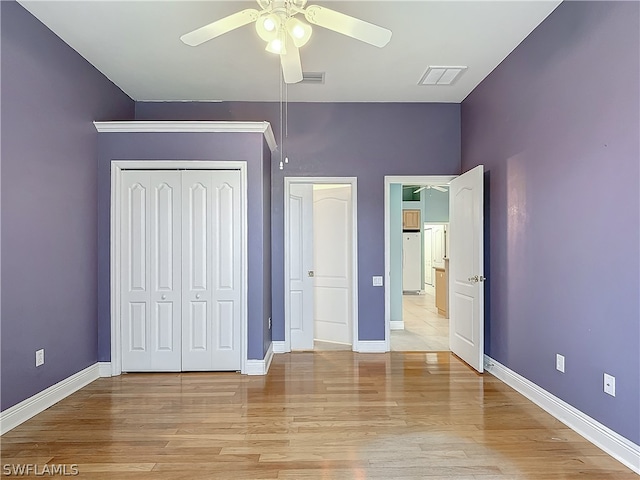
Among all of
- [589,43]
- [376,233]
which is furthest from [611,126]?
[376,233]

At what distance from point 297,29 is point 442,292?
20.9 ft

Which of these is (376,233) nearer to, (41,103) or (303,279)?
(303,279)

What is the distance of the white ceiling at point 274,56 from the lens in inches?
117

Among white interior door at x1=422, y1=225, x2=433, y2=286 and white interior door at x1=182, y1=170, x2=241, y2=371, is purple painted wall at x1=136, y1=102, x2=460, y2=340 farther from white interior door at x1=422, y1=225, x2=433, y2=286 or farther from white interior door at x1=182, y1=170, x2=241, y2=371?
white interior door at x1=422, y1=225, x2=433, y2=286

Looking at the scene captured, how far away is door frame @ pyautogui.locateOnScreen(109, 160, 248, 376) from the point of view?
13.1ft

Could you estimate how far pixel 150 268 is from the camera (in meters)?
4.00

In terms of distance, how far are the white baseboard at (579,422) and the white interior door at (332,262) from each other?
6.81 ft

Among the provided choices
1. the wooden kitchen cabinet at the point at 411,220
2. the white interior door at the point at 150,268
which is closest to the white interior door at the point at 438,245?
the wooden kitchen cabinet at the point at 411,220

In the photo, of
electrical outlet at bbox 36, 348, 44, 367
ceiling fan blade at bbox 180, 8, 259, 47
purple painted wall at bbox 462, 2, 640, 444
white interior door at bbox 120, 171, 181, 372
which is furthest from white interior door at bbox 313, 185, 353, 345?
electrical outlet at bbox 36, 348, 44, 367

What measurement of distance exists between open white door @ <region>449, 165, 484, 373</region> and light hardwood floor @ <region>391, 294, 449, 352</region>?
512mm

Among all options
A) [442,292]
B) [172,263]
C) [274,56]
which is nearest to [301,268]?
[172,263]

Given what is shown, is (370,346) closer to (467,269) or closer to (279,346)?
(279,346)

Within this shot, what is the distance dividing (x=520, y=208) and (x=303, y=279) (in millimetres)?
2598

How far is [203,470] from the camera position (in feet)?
7.49
